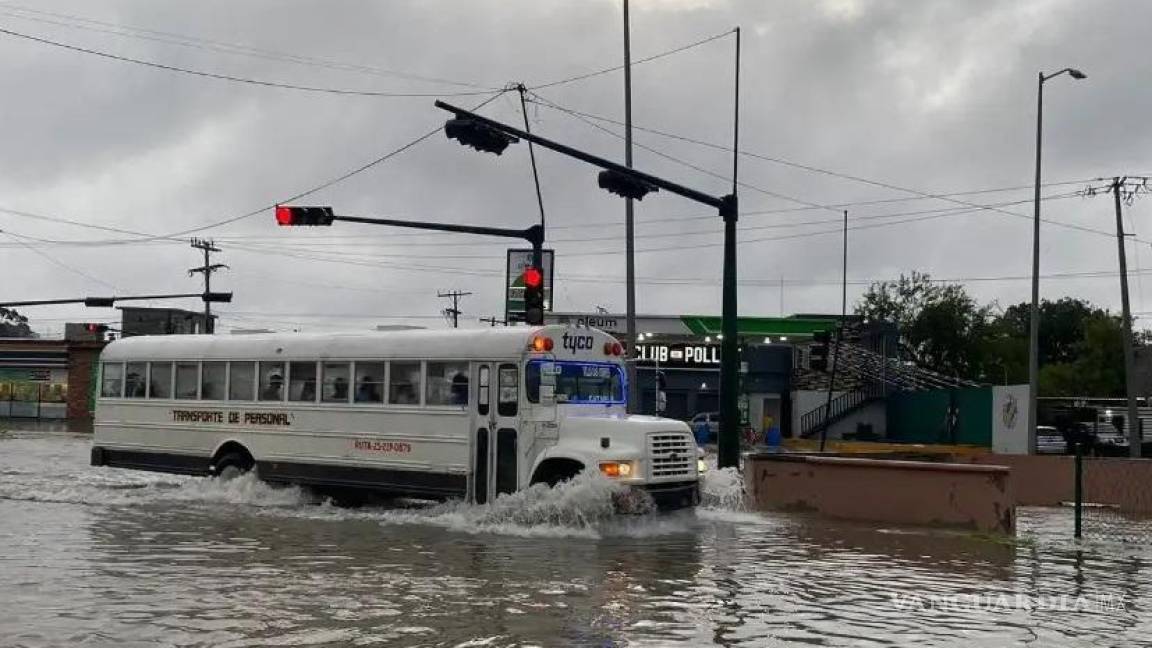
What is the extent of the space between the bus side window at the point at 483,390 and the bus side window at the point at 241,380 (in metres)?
4.76

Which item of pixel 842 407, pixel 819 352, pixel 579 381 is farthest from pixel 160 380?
pixel 842 407

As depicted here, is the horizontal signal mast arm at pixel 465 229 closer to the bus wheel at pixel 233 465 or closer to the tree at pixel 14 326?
the bus wheel at pixel 233 465

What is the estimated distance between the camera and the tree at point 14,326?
114188 mm

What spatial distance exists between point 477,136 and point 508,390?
193 inches

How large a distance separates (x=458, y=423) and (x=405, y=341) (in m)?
1.73

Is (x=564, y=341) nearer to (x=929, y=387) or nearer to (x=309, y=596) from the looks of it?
(x=309, y=596)

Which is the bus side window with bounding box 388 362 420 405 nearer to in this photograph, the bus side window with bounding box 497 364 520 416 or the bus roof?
the bus roof

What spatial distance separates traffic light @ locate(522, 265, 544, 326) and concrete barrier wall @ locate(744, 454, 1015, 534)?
6250mm

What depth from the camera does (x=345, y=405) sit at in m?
17.5

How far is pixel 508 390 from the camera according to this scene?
15.6 metres

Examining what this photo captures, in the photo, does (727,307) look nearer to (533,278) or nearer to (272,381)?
(533,278)

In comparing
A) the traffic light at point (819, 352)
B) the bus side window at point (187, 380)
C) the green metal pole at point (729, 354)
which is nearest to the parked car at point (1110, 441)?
the traffic light at point (819, 352)

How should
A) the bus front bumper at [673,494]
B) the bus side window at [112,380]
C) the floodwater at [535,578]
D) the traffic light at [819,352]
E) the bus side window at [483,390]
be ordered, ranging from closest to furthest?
the floodwater at [535,578] < the bus front bumper at [673,494] < the bus side window at [483,390] < the bus side window at [112,380] < the traffic light at [819,352]

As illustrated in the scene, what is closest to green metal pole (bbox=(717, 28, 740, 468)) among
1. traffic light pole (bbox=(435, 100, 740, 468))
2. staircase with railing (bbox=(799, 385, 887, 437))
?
traffic light pole (bbox=(435, 100, 740, 468))
